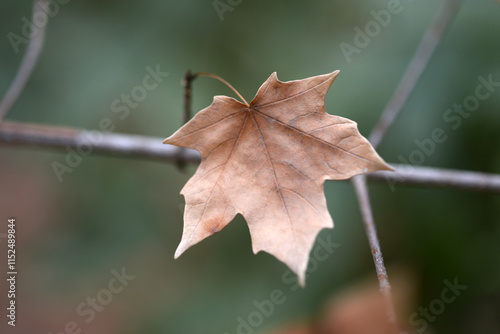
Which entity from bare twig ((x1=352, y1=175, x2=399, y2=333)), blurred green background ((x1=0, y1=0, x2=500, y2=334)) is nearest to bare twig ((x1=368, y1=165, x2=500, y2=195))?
bare twig ((x1=352, y1=175, x2=399, y2=333))

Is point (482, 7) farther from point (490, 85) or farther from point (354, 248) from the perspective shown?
point (354, 248)

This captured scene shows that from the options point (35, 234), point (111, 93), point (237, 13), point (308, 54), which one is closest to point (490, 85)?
point (308, 54)

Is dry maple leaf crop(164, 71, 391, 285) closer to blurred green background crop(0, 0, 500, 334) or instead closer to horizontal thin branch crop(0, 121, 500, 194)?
horizontal thin branch crop(0, 121, 500, 194)

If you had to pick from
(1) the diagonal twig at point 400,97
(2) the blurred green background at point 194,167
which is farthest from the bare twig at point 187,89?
(2) the blurred green background at point 194,167

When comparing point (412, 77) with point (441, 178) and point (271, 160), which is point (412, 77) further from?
point (271, 160)

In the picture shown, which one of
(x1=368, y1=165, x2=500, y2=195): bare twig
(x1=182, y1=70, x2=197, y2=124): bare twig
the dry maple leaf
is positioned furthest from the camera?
(x1=368, y1=165, x2=500, y2=195): bare twig

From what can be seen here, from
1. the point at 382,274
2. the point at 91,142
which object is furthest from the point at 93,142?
the point at 382,274

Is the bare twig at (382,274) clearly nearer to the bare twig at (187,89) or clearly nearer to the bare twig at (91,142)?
the bare twig at (187,89)

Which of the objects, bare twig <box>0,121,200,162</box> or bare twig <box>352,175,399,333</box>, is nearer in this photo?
bare twig <box>352,175,399,333</box>
